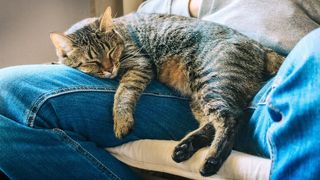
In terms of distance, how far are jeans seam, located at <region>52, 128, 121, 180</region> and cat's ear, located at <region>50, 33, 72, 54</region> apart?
0.32 meters

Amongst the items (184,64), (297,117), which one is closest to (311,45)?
(297,117)

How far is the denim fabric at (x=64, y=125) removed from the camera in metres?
0.95

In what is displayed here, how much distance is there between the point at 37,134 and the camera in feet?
3.11

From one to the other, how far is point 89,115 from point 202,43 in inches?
14.9

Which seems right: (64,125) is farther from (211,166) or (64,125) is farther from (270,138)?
(270,138)

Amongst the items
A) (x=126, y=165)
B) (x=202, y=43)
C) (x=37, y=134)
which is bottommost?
(x=126, y=165)

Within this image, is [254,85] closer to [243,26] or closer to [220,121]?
[220,121]

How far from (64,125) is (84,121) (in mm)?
46

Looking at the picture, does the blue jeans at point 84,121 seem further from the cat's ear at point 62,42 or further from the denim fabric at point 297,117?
the cat's ear at point 62,42

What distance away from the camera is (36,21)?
176 centimetres

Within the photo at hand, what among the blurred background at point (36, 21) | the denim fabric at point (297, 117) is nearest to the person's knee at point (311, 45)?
the denim fabric at point (297, 117)

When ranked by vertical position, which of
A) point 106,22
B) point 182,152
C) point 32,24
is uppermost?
point 106,22

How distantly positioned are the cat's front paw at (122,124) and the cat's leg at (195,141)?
0.13 metres

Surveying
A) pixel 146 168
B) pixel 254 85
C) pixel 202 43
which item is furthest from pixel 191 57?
pixel 146 168
